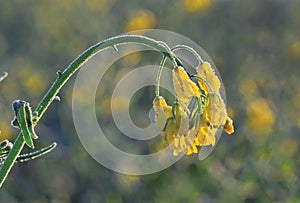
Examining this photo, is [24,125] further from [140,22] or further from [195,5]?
[195,5]

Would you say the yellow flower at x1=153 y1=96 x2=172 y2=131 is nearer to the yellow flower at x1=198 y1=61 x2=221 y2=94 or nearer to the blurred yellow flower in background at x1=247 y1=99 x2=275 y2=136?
the yellow flower at x1=198 y1=61 x2=221 y2=94

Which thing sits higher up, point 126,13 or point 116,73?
point 126,13

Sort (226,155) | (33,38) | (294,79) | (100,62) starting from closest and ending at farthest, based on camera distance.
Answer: (226,155)
(100,62)
(294,79)
(33,38)

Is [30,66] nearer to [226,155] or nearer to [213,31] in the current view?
[213,31]

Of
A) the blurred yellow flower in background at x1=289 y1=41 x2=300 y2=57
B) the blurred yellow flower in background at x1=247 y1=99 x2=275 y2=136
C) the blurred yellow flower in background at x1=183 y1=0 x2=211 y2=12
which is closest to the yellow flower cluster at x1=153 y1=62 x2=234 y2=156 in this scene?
the blurred yellow flower in background at x1=247 y1=99 x2=275 y2=136

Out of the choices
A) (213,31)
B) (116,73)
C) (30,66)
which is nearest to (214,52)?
(213,31)

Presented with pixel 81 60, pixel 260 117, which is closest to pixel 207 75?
pixel 81 60

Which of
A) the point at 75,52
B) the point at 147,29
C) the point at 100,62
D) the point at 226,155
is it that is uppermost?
the point at 147,29
